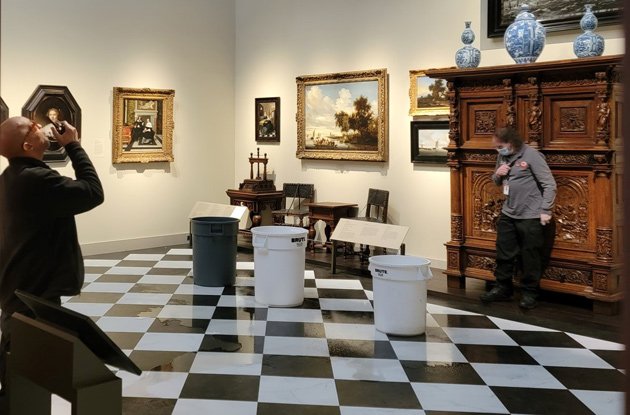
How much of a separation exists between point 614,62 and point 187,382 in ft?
16.1

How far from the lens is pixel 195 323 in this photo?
625 cm

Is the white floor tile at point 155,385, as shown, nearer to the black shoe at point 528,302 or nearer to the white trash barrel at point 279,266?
the white trash barrel at point 279,266

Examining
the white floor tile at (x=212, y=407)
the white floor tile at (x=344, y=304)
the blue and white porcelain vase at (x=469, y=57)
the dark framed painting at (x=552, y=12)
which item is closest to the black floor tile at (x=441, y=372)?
the white floor tile at (x=212, y=407)

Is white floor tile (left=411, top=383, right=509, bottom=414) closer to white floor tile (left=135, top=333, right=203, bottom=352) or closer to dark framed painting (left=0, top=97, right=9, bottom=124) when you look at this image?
white floor tile (left=135, top=333, right=203, bottom=352)

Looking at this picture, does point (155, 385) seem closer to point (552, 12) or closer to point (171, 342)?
point (171, 342)

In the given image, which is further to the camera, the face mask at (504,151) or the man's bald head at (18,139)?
the face mask at (504,151)

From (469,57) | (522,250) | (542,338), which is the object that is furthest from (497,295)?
(469,57)

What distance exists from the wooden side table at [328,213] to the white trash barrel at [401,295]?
142 inches

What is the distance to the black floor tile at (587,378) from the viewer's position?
15.4 ft

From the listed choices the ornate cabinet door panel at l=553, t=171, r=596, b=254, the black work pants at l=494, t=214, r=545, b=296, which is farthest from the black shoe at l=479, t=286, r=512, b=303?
the ornate cabinet door panel at l=553, t=171, r=596, b=254

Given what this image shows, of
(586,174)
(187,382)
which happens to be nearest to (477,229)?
(586,174)

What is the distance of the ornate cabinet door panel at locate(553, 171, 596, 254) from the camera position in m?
6.52

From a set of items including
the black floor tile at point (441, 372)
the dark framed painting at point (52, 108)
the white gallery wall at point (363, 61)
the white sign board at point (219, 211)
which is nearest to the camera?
the black floor tile at point (441, 372)

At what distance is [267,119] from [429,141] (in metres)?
3.48
